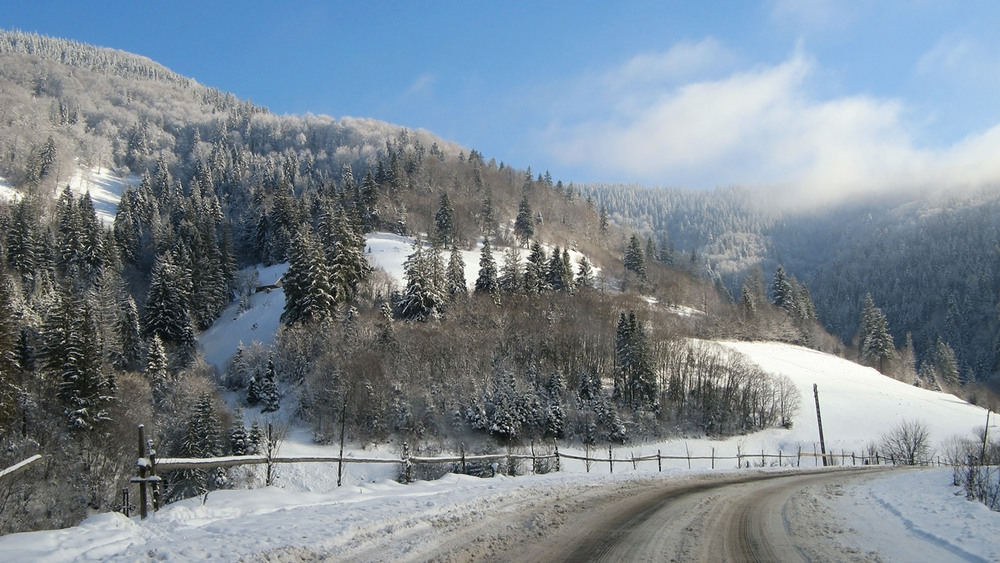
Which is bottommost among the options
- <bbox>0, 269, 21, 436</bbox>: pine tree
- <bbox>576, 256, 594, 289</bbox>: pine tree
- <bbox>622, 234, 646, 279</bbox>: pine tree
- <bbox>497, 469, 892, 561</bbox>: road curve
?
<bbox>497, 469, 892, 561</bbox>: road curve

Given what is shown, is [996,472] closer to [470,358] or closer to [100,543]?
[100,543]

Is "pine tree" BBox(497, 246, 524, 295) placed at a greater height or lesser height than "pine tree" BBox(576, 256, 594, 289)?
lesser

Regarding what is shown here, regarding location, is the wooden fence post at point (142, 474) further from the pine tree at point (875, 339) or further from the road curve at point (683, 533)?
the pine tree at point (875, 339)

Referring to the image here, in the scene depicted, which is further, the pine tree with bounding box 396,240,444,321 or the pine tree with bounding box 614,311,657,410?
the pine tree with bounding box 396,240,444,321

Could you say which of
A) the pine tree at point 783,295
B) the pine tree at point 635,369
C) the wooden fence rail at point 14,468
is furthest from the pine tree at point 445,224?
the wooden fence rail at point 14,468

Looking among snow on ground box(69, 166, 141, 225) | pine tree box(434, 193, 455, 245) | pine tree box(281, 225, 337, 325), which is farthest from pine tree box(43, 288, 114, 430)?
snow on ground box(69, 166, 141, 225)

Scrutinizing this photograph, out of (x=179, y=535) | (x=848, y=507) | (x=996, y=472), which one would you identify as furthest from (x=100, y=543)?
(x=996, y=472)

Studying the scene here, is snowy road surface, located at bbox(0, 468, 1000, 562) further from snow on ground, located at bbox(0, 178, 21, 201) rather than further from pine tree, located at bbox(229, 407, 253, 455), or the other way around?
snow on ground, located at bbox(0, 178, 21, 201)

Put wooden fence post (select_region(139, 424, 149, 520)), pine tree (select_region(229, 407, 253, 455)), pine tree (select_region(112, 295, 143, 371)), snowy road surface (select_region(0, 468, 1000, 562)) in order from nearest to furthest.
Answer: snowy road surface (select_region(0, 468, 1000, 562)) < wooden fence post (select_region(139, 424, 149, 520)) < pine tree (select_region(229, 407, 253, 455)) < pine tree (select_region(112, 295, 143, 371))

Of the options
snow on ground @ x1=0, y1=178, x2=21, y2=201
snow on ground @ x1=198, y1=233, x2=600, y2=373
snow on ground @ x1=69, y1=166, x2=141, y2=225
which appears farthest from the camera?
snow on ground @ x1=69, y1=166, x2=141, y2=225

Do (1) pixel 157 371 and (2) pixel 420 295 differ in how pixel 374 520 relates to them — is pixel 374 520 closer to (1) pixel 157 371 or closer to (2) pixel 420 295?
(2) pixel 420 295

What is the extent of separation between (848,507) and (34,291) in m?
95.8

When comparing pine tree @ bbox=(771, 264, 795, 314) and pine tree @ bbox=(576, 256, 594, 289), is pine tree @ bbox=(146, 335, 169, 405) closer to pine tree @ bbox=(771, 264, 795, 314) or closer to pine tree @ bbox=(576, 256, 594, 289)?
pine tree @ bbox=(576, 256, 594, 289)

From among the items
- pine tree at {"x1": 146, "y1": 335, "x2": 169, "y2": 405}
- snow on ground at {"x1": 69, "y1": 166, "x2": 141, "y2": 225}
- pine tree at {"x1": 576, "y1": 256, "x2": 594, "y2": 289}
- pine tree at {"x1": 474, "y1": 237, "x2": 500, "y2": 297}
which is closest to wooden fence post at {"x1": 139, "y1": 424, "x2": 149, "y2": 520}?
pine tree at {"x1": 146, "y1": 335, "x2": 169, "y2": 405}
